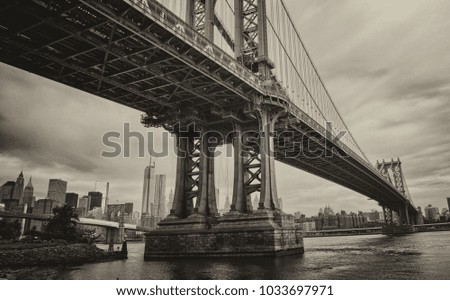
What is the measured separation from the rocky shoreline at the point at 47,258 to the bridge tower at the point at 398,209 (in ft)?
384

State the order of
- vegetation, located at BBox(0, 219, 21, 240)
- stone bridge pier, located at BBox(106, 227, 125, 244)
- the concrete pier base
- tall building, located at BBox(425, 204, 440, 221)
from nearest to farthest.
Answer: the concrete pier base → vegetation, located at BBox(0, 219, 21, 240) → tall building, located at BBox(425, 204, 440, 221) → stone bridge pier, located at BBox(106, 227, 125, 244)

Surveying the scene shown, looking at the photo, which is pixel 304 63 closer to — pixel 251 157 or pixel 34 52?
pixel 251 157

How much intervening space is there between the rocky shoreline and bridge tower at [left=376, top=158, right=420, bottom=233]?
117m

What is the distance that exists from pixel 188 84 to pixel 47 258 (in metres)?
22.3

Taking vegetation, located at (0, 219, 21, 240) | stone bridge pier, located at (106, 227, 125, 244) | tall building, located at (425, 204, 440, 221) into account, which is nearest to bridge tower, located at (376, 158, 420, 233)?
tall building, located at (425, 204, 440, 221)

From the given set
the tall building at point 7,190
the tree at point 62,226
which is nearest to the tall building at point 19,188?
the tall building at point 7,190

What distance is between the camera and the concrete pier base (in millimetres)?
36250

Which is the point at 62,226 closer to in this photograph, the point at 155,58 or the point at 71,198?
the point at 71,198

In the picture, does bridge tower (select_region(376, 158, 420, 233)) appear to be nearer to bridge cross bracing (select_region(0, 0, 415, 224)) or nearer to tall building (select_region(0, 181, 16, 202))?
bridge cross bracing (select_region(0, 0, 415, 224))

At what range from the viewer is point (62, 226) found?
151 ft

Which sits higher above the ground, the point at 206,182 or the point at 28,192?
the point at 206,182

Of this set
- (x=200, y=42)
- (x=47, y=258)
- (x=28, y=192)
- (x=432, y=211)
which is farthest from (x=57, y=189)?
(x=432, y=211)

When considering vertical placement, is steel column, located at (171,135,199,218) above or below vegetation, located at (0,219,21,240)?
above
